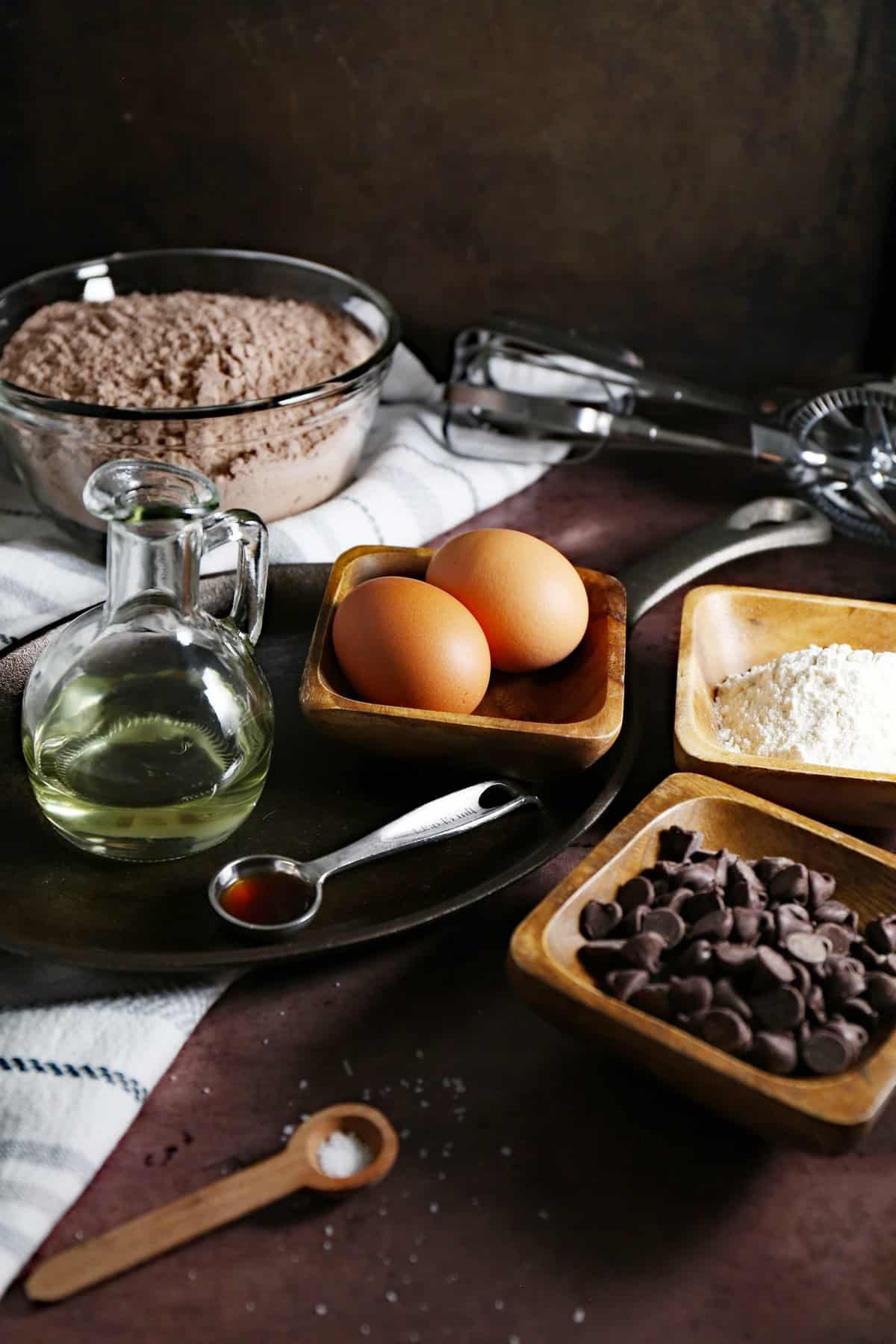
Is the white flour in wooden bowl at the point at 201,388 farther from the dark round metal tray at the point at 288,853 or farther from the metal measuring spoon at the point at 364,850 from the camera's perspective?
the metal measuring spoon at the point at 364,850

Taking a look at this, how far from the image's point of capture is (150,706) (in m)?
0.71

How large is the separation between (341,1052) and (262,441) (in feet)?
1.76

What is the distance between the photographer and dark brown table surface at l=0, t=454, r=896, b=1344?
518 mm

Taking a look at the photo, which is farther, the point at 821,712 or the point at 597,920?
the point at 821,712

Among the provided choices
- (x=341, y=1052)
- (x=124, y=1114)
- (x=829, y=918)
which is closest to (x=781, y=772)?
(x=829, y=918)

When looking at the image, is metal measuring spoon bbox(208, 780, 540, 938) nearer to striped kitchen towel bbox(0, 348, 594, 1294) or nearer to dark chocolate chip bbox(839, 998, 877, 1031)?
striped kitchen towel bbox(0, 348, 594, 1294)

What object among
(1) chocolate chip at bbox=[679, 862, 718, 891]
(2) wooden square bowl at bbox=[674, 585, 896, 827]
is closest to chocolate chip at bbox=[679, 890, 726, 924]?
(1) chocolate chip at bbox=[679, 862, 718, 891]

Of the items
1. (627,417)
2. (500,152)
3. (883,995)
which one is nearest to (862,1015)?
(883,995)

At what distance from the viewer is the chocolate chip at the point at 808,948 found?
60cm

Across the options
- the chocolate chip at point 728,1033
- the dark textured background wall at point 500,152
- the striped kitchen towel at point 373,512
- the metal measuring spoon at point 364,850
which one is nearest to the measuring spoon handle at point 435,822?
the metal measuring spoon at point 364,850

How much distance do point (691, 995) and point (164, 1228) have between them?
0.25 metres

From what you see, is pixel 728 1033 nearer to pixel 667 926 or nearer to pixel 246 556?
pixel 667 926

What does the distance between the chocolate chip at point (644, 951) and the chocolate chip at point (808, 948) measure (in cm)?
6

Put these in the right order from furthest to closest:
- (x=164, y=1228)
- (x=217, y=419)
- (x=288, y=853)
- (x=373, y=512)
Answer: (x=373, y=512) → (x=217, y=419) → (x=288, y=853) → (x=164, y=1228)
